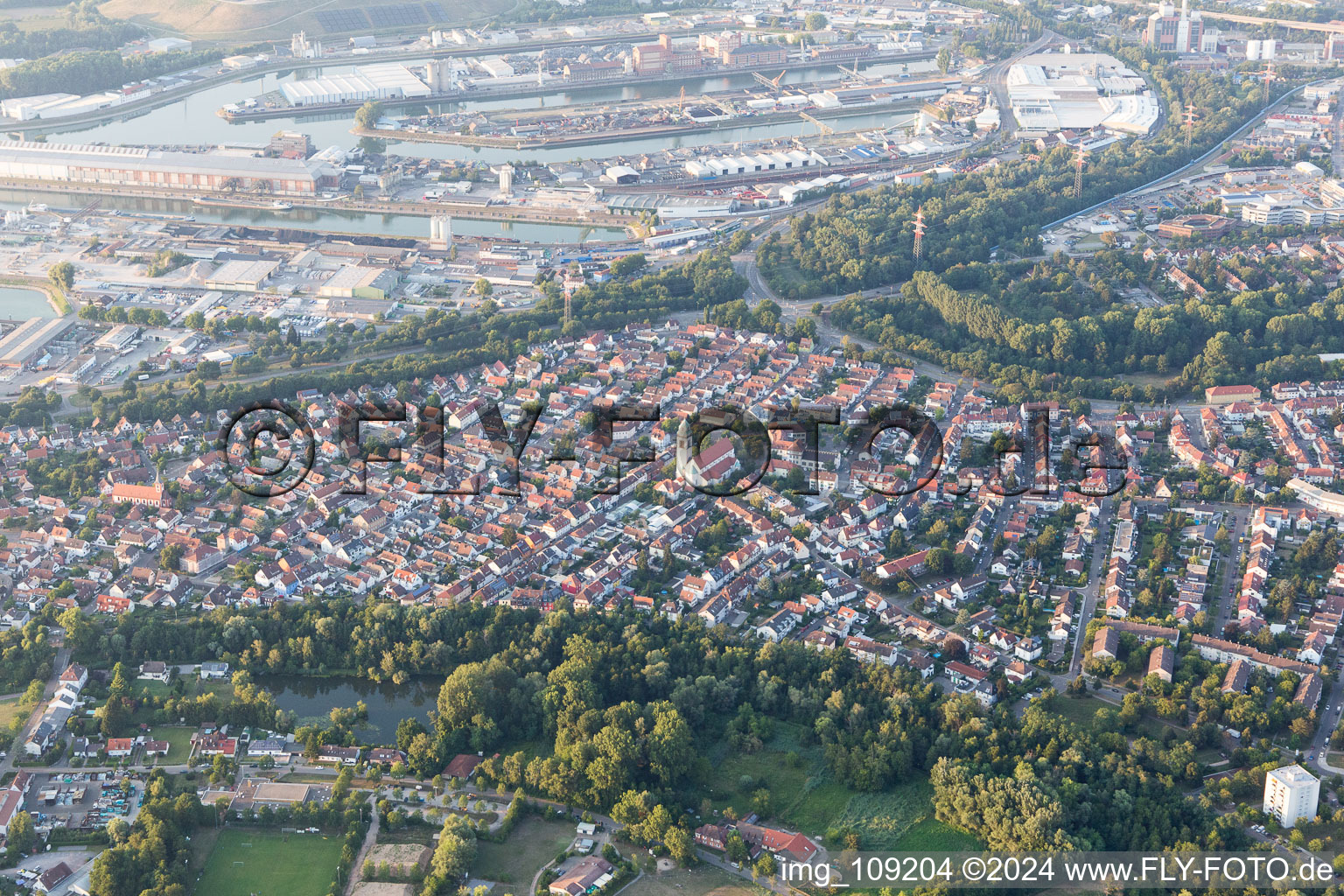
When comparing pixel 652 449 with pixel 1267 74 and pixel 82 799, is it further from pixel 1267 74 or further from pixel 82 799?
pixel 1267 74

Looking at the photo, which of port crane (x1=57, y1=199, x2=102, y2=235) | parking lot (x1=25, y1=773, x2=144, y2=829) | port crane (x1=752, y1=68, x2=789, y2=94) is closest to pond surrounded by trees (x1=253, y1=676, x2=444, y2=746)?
parking lot (x1=25, y1=773, x2=144, y2=829)

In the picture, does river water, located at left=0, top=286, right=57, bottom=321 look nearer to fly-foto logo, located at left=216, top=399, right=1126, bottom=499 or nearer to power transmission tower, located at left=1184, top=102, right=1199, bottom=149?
fly-foto logo, located at left=216, top=399, right=1126, bottom=499

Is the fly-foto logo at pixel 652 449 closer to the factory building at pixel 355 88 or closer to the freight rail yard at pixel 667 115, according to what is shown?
the freight rail yard at pixel 667 115

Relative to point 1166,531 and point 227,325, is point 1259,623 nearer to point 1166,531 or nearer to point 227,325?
point 1166,531

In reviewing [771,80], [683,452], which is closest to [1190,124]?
[771,80]

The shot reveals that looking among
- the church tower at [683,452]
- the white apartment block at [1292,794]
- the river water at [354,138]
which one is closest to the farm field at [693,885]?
the white apartment block at [1292,794]

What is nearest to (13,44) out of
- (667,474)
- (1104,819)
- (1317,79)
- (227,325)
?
(227,325)
